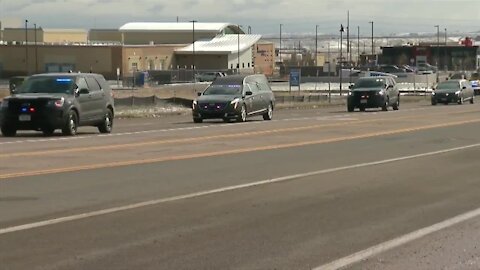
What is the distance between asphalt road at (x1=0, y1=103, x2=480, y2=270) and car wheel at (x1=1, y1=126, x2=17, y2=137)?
1.91 meters

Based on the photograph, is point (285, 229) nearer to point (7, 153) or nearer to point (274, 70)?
point (7, 153)

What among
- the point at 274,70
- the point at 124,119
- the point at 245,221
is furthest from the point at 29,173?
the point at 274,70

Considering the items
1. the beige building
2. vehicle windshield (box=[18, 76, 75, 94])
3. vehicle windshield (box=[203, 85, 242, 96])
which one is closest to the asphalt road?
vehicle windshield (box=[18, 76, 75, 94])

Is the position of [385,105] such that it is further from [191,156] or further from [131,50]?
[131,50]

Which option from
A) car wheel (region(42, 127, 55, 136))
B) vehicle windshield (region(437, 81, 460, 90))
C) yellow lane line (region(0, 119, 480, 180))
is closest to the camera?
yellow lane line (region(0, 119, 480, 180))

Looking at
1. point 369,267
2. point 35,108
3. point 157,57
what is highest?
point 157,57

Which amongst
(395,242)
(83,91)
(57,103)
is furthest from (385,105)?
(395,242)

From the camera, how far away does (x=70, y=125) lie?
22938 millimetres

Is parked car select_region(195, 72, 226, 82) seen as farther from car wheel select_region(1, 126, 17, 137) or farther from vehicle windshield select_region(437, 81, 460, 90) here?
car wheel select_region(1, 126, 17, 137)

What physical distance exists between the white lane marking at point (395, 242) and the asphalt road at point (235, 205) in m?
0.02

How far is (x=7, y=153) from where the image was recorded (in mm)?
17469

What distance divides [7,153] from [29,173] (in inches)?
140

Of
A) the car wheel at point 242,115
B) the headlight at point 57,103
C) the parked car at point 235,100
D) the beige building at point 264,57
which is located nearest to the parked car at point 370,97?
the parked car at point 235,100

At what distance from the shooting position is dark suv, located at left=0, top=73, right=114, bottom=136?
22547mm
